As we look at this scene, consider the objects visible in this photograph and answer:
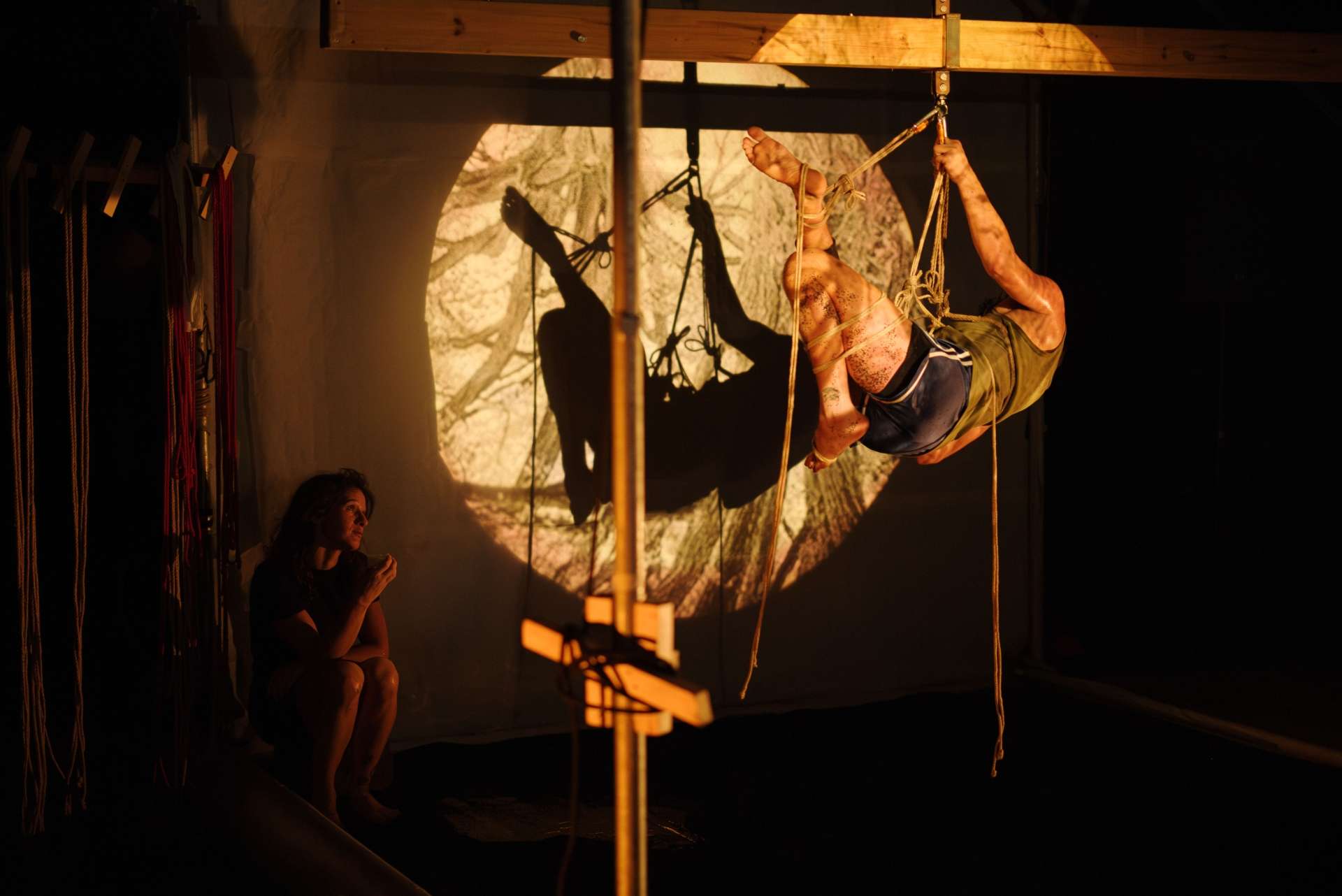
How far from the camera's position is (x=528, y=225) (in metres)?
3.88

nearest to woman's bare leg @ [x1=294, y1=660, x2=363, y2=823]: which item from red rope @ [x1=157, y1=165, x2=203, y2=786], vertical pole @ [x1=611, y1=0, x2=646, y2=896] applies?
red rope @ [x1=157, y1=165, x2=203, y2=786]

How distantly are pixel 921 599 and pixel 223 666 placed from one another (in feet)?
7.62

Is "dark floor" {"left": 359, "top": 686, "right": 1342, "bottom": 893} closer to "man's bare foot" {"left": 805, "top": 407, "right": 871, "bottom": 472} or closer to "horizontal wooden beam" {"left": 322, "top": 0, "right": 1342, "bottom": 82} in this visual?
"man's bare foot" {"left": 805, "top": 407, "right": 871, "bottom": 472}

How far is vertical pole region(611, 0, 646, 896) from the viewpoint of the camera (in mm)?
1673

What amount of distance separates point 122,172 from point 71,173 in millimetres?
117

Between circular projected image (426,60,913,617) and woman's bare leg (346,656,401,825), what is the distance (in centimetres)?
76

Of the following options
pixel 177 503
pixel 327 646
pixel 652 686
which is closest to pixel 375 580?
pixel 327 646

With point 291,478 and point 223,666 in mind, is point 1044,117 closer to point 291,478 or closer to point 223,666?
point 291,478

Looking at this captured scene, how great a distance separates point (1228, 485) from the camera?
4.78 metres

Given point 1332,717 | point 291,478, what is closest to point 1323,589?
point 1332,717

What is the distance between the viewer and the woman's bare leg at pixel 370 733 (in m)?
3.22

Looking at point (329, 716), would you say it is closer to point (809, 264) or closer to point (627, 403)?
point (809, 264)

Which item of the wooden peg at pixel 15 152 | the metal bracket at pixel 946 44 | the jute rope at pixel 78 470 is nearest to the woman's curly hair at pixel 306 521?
the jute rope at pixel 78 470

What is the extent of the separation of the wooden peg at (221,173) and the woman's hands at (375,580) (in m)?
1.08
